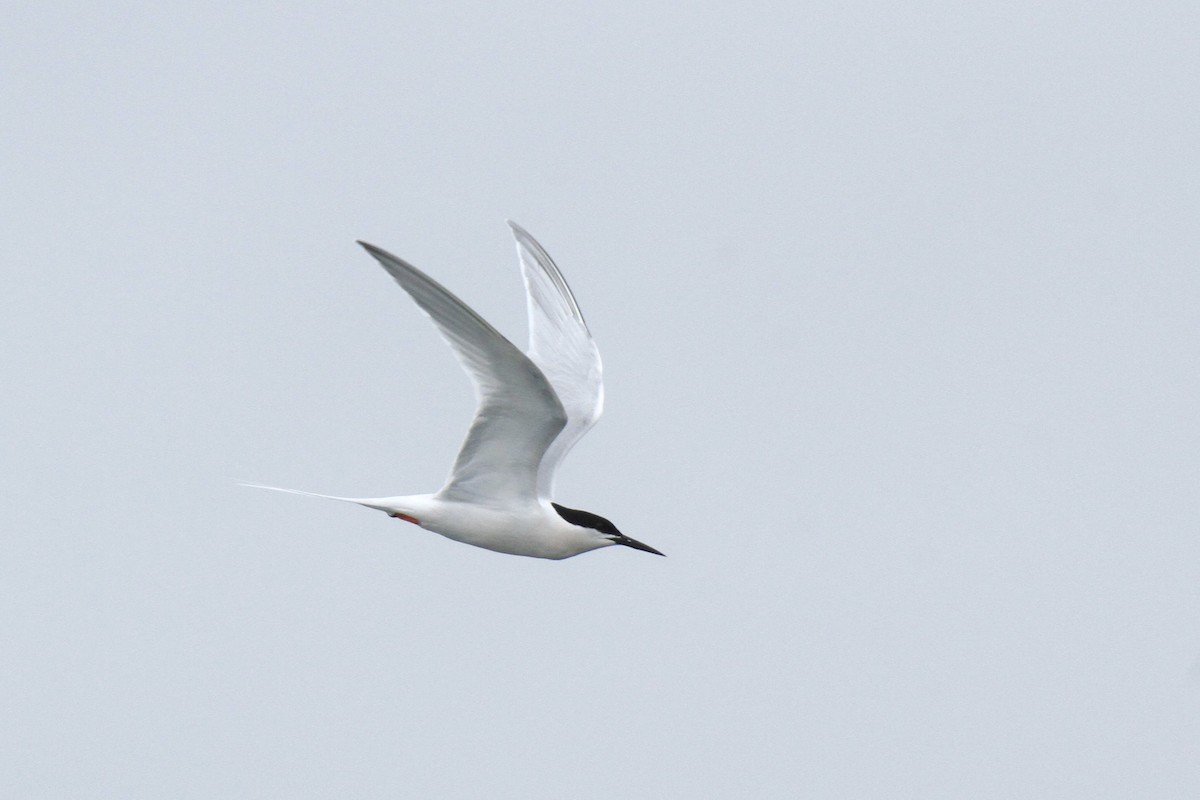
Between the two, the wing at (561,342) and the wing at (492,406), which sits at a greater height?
the wing at (561,342)

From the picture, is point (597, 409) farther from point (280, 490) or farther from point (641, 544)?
point (280, 490)

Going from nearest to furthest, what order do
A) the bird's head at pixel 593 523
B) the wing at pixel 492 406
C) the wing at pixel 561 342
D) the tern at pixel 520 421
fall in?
the wing at pixel 492 406 → the tern at pixel 520 421 → the bird's head at pixel 593 523 → the wing at pixel 561 342

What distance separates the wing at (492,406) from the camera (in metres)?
10.1

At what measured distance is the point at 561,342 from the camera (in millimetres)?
13703

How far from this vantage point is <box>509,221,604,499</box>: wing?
13242 mm

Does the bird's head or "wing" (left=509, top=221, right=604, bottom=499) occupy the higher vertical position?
"wing" (left=509, top=221, right=604, bottom=499)

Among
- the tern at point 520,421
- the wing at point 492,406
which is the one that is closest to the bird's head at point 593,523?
the tern at point 520,421

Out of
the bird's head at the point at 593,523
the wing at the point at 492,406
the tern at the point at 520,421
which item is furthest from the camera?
the bird's head at the point at 593,523

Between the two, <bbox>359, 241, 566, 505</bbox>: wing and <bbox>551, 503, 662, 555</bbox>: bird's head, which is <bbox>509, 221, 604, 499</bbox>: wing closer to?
<bbox>551, 503, 662, 555</bbox>: bird's head

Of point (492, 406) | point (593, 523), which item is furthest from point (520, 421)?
point (593, 523)

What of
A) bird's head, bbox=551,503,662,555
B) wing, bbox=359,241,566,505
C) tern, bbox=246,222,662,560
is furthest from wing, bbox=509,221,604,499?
wing, bbox=359,241,566,505

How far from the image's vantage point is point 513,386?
1097cm

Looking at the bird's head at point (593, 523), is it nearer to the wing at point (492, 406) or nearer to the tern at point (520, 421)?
the tern at point (520, 421)

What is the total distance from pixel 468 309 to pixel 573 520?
2.93 metres
